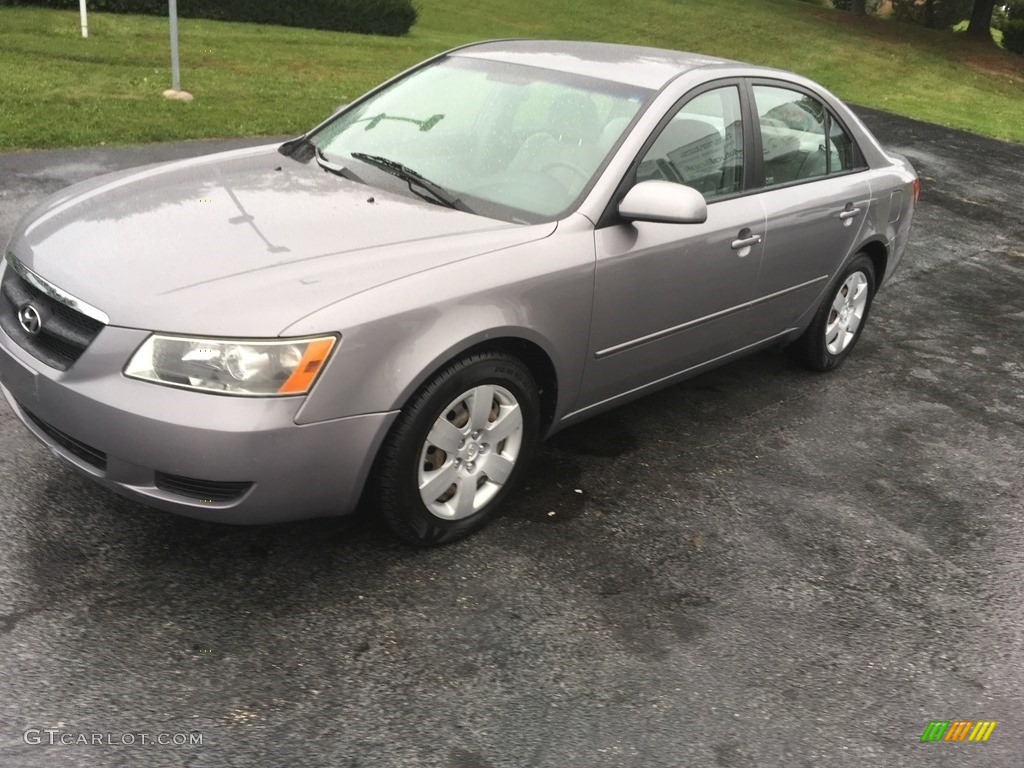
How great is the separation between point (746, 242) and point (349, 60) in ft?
45.4

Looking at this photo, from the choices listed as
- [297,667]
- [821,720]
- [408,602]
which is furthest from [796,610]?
[297,667]

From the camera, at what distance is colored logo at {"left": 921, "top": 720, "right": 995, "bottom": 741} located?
293 centimetres

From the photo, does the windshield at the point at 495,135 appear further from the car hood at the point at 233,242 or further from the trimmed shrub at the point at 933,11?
the trimmed shrub at the point at 933,11

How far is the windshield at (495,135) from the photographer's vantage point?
3838 mm

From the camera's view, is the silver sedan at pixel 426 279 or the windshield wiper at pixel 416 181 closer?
the silver sedan at pixel 426 279

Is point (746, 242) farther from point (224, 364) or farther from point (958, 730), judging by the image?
point (224, 364)

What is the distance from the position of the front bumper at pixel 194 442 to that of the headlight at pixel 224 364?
0.03 metres

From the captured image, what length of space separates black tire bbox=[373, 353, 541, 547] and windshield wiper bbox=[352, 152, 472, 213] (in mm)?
690

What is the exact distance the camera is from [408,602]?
10.6ft

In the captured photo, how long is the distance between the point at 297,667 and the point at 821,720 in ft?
5.03

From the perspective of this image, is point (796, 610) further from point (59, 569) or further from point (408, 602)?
point (59, 569)

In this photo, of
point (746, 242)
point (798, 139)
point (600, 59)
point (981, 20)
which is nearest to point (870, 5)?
point (981, 20)

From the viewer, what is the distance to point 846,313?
18.5 feet

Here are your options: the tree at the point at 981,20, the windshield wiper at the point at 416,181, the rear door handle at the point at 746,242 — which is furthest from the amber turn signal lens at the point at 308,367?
the tree at the point at 981,20
